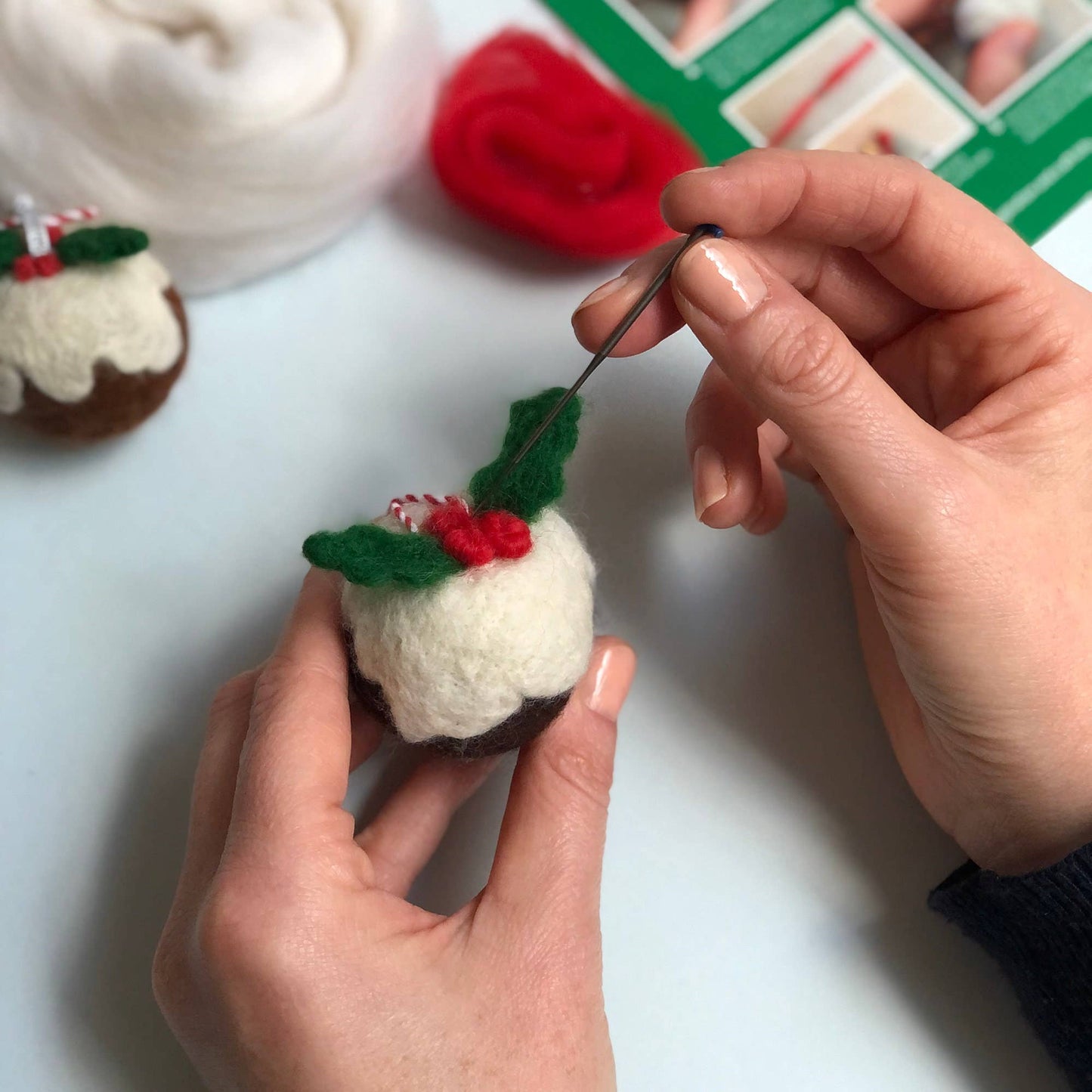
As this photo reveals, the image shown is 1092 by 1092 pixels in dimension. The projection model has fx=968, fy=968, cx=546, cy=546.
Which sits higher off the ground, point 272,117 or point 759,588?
point 272,117

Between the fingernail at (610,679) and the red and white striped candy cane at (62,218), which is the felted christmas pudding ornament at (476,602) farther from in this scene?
the red and white striped candy cane at (62,218)

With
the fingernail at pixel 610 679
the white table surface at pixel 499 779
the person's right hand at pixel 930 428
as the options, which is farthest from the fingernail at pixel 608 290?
the fingernail at pixel 610 679

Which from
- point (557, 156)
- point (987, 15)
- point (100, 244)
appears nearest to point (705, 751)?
point (557, 156)

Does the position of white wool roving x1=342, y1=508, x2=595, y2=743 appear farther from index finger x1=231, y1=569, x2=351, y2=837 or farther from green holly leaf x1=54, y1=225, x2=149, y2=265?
green holly leaf x1=54, y1=225, x2=149, y2=265

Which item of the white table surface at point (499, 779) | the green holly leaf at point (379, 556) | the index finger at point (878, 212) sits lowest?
the white table surface at point (499, 779)

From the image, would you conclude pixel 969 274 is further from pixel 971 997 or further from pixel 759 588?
pixel 971 997

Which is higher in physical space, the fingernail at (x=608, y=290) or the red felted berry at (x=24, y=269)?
the fingernail at (x=608, y=290)

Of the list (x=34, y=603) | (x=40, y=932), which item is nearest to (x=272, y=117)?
(x=34, y=603)
